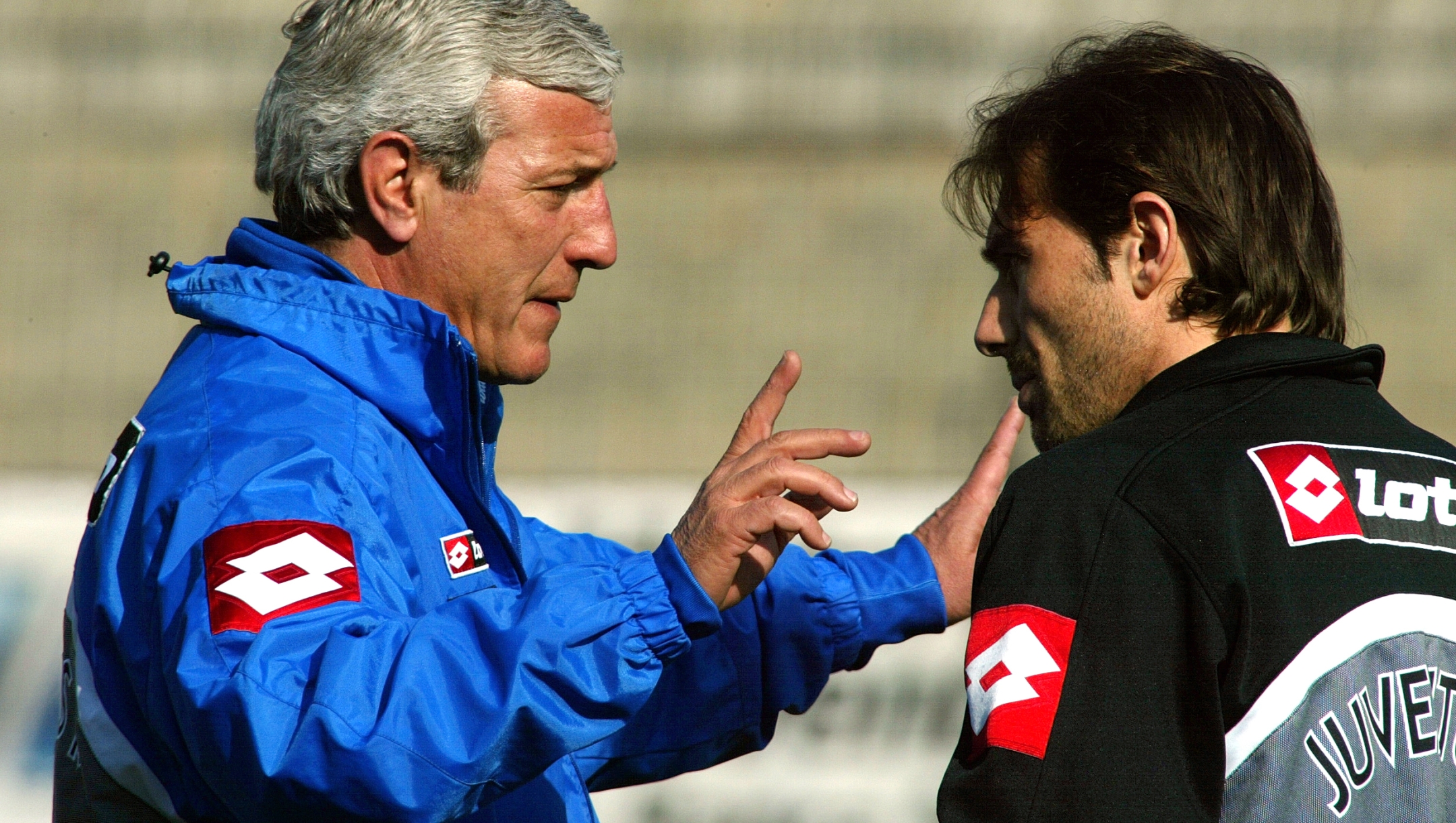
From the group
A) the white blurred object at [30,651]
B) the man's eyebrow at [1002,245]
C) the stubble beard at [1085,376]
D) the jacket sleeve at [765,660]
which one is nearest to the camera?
the stubble beard at [1085,376]

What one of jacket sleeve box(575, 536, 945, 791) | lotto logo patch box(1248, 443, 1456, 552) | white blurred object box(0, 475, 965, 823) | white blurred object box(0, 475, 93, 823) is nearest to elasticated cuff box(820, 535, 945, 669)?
jacket sleeve box(575, 536, 945, 791)

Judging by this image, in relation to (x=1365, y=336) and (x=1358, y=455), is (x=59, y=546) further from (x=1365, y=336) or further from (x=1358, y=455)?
(x=1365, y=336)

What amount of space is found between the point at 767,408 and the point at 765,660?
67 cm

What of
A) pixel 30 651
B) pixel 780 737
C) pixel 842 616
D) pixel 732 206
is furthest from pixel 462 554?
pixel 732 206

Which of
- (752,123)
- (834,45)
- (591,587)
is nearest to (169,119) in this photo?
(752,123)

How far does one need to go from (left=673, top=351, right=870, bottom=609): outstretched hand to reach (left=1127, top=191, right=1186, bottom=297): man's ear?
42cm

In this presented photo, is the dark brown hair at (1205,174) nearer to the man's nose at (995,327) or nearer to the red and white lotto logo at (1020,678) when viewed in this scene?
the man's nose at (995,327)

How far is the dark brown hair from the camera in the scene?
5.49 ft

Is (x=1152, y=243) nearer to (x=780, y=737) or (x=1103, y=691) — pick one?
(x=1103, y=691)

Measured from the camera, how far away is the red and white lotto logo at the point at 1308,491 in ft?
4.49

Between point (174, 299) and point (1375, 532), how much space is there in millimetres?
1543

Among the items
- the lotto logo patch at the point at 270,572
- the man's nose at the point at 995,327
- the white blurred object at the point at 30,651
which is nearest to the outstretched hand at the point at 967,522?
the man's nose at the point at 995,327

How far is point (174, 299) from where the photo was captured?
183 centimetres

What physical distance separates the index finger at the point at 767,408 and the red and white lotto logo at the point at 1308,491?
629 millimetres
